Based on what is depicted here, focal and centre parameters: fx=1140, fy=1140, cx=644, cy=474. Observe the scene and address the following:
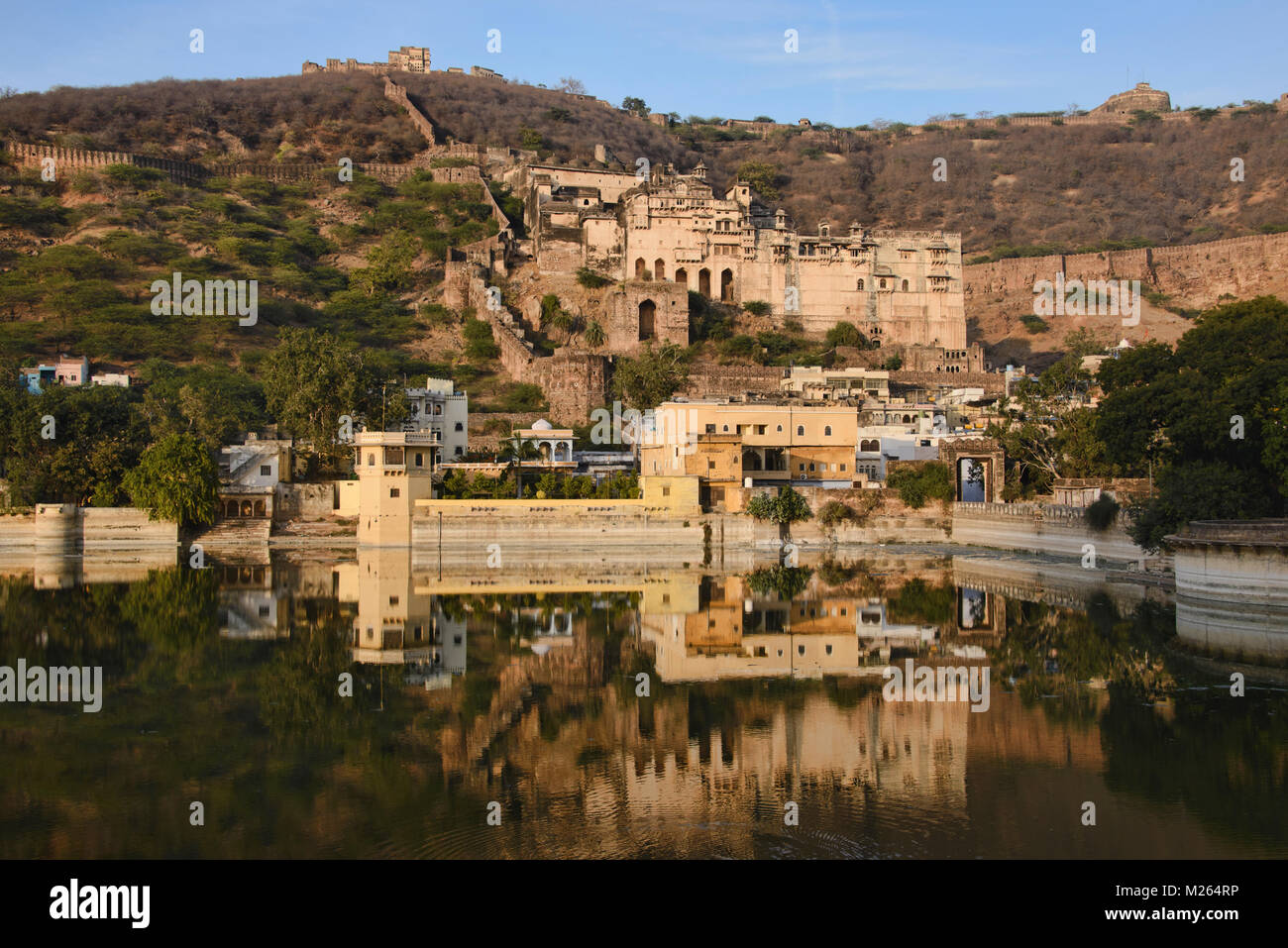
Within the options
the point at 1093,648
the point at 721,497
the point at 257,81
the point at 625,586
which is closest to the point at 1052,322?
the point at 721,497

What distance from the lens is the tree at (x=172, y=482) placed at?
3800cm

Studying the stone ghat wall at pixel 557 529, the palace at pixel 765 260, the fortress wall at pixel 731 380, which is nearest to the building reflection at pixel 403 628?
the stone ghat wall at pixel 557 529

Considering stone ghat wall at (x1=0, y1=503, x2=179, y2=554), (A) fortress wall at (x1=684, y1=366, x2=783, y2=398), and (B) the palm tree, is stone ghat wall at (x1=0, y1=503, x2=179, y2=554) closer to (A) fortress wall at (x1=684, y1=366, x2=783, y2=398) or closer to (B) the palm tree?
(B) the palm tree

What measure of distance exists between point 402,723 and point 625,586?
51.6ft

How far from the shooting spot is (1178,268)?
79.4 metres

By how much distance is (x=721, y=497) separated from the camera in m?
41.4

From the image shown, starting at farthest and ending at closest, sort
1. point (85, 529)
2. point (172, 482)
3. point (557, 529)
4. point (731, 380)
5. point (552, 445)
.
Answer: point (731, 380)
point (552, 445)
point (557, 529)
point (85, 529)
point (172, 482)

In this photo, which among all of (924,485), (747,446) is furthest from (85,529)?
(924,485)

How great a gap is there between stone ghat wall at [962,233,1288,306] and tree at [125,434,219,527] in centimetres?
5425

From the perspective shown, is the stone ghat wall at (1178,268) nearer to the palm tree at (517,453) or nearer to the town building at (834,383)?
the town building at (834,383)

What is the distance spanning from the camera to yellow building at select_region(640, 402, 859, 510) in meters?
41.4

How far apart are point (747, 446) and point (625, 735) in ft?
98.3

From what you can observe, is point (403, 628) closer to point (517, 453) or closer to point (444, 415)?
point (517, 453)
